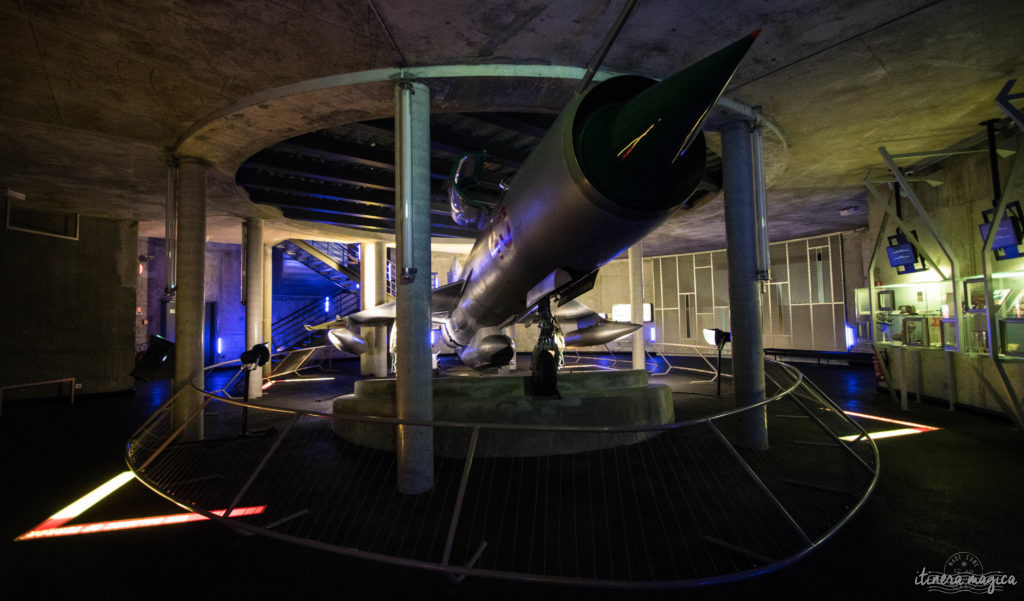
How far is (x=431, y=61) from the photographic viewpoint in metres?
4.64

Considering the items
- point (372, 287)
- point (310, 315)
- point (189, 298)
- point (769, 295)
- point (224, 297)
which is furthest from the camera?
point (310, 315)

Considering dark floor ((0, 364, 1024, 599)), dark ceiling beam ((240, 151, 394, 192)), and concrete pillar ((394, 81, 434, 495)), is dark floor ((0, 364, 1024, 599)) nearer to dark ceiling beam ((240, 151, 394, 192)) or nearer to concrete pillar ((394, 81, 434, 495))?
concrete pillar ((394, 81, 434, 495))

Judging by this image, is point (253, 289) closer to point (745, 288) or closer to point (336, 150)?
point (336, 150)

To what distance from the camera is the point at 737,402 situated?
609 cm

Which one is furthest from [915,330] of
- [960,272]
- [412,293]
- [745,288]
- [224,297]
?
[224,297]

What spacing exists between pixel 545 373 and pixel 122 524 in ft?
14.9

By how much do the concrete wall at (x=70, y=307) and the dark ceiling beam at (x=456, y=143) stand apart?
9662 millimetres

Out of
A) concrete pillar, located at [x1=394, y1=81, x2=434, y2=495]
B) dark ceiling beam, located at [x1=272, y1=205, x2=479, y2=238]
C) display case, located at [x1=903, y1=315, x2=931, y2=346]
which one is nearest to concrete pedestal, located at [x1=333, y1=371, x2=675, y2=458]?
concrete pillar, located at [x1=394, y1=81, x2=434, y2=495]

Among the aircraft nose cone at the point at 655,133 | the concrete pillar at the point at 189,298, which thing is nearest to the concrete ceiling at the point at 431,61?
the concrete pillar at the point at 189,298

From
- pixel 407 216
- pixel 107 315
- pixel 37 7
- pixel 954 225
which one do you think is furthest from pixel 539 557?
pixel 107 315

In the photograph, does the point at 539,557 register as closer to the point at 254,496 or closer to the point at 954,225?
the point at 254,496

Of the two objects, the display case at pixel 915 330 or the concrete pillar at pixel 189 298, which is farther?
the display case at pixel 915 330

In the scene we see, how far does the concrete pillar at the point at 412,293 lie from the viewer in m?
4.57

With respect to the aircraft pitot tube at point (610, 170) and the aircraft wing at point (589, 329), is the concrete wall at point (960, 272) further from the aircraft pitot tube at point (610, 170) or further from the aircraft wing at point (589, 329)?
the aircraft pitot tube at point (610, 170)
